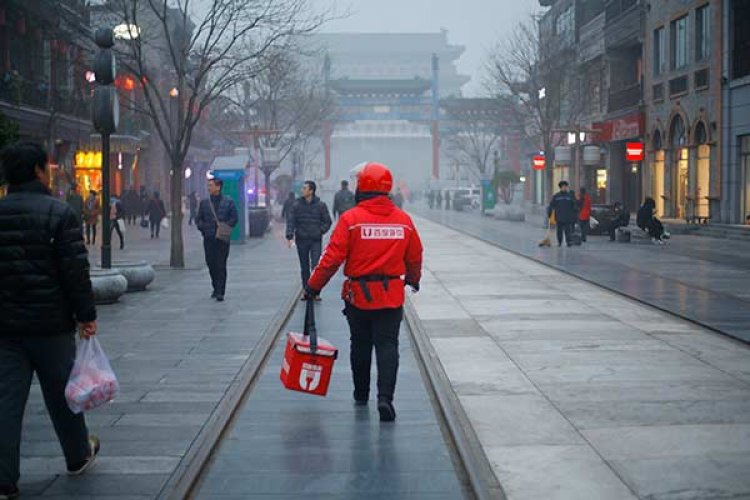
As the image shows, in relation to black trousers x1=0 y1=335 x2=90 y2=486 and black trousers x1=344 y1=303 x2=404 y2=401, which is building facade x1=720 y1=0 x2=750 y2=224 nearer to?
black trousers x1=344 y1=303 x2=404 y2=401

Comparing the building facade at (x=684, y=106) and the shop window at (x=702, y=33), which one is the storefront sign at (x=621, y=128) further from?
the shop window at (x=702, y=33)

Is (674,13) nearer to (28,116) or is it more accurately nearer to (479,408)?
(28,116)

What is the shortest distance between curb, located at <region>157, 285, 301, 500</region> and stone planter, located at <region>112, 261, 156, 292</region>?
231 inches

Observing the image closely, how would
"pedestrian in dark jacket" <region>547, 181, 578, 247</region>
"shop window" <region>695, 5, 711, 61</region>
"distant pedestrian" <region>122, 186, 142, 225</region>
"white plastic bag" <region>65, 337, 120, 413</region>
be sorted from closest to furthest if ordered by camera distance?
"white plastic bag" <region>65, 337, 120, 413</region> < "pedestrian in dark jacket" <region>547, 181, 578, 247</region> < "shop window" <region>695, 5, 711, 61</region> < "distant pedestrian" <region>122, 186, 142, 225</region>

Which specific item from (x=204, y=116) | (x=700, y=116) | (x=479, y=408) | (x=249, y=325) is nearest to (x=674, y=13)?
(x=700, y=116)

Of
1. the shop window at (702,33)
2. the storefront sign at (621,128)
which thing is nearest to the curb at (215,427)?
the shop window at (702,33)

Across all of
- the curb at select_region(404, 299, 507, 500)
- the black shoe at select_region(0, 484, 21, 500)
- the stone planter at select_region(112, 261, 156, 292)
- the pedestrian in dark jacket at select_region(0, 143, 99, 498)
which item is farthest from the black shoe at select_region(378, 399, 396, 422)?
the stone planter at select_region(112, 261, 156, 292)

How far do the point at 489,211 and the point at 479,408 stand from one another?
6246cm

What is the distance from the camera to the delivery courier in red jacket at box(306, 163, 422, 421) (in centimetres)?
809

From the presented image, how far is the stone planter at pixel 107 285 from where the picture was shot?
52.6 feet

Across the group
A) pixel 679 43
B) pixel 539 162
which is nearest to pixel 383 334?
pixel 679 43

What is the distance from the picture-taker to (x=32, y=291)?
6129 millimetres

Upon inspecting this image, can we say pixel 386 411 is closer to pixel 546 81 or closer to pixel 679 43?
pixel 679 43

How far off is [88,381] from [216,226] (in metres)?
10.6
